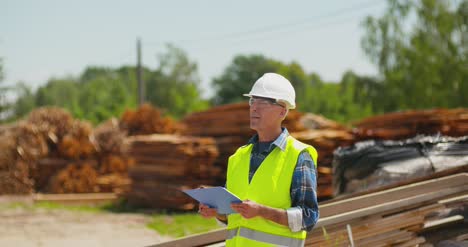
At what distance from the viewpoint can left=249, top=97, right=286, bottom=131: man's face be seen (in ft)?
10.3

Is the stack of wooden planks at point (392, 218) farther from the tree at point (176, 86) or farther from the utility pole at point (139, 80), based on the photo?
the tree at point (176, 86)

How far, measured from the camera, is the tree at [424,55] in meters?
32.1

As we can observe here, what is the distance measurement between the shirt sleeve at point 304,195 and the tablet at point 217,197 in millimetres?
299

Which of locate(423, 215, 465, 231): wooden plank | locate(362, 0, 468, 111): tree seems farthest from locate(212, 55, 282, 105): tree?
locate(423, 215, 465, 231): wooden plank

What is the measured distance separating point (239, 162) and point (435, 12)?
32.5 metres

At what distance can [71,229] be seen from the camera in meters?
11.3

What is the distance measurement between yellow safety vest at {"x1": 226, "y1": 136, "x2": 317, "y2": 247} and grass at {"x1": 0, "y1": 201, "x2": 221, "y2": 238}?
5.20 metres

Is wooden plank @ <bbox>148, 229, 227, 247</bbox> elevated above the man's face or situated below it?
below

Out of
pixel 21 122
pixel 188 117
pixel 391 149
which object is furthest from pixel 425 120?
pixel 21 122

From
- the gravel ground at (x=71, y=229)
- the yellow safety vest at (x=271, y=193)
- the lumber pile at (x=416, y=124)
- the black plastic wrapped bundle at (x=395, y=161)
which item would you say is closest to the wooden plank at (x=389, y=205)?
the black plastic wrapped bundle at (x=395, y=161)

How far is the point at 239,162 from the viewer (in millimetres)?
3273

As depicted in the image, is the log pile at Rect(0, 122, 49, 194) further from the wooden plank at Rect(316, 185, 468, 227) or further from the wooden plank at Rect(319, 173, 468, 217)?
the wooden plank at Rect(316, 185, 468, 227)

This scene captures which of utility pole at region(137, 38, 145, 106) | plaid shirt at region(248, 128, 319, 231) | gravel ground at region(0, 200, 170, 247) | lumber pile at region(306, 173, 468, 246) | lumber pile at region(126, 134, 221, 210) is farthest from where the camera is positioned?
utility pole at region(137, 38, 145, 106)

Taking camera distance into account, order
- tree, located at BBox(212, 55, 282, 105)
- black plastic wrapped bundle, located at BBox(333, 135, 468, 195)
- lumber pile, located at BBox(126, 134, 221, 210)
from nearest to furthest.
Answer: black plastic wrapped bundle, located at BBox(333, 135, 468, 195)
lumber pile, located at BBox(126, 134, 221, 210)
tree, located at BBox(212, 55, 282, 105)
